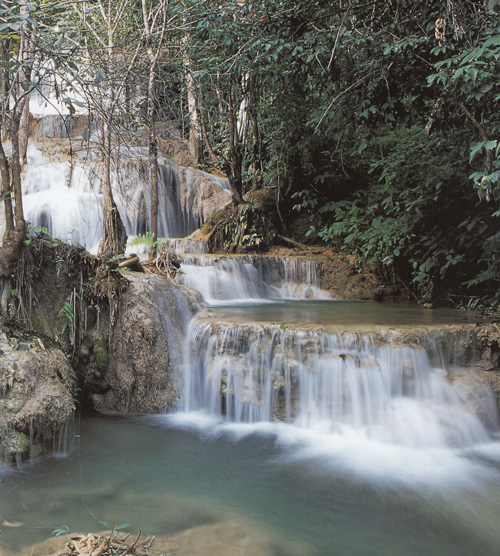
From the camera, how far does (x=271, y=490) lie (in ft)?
12.2

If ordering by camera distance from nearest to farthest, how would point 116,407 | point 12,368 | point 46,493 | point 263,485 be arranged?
point 46,493 < point 263,485 < point 12,368 < point 116,407

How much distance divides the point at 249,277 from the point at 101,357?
4.66m

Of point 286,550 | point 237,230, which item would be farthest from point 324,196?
point 286,550

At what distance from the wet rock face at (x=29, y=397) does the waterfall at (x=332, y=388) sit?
1672 millimetres

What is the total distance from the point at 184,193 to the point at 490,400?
1129cm

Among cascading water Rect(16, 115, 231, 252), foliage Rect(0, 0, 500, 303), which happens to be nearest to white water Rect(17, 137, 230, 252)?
cascading water Rect(16, 115, 231, 252)

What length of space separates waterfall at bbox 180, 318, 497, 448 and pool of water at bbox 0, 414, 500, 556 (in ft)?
0.76

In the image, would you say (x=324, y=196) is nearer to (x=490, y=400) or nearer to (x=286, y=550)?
(x=490, y=400)

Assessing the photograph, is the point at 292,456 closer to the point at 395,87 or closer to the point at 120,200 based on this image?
the point at 395,87

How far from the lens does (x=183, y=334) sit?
5879 millimetres

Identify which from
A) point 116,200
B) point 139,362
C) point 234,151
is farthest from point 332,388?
point 116,200

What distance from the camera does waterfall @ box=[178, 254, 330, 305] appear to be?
9.02 metres

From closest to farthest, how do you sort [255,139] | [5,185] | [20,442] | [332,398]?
1. [20,442]
2. [5,185]
3. [332,398]
4. [255,139]

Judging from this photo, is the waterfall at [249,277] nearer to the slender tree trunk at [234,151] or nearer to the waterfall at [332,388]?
the slender tree trunk at [234,151]
